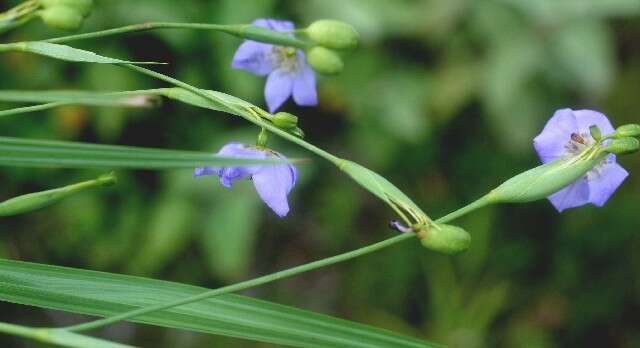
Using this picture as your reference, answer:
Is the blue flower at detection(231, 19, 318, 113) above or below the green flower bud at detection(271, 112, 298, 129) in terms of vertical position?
above

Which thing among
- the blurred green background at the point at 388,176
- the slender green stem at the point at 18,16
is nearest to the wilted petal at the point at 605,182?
the slender green stem at the point at 18,16

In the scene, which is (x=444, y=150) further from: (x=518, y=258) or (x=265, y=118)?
(x=265, y=118)

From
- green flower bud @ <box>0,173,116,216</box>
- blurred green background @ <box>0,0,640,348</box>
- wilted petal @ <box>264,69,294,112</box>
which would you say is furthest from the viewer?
blurred green background @ <box>0,0,640,348</box>

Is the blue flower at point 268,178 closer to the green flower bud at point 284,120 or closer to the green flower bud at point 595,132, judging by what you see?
the green flower bud at point 284,120

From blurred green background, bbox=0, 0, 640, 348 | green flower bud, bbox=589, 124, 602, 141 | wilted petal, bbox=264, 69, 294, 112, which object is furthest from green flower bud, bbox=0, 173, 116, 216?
blurred green background, bbox=0, 0, 640, 348

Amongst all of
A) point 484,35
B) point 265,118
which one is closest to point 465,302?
point 484,35

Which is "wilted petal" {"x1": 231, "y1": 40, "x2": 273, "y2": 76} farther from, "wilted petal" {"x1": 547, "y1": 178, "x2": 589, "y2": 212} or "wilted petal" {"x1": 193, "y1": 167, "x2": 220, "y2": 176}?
"wilted petal" {"x1": 547, "y1": 178, "x2": 589, "y2": 212}
